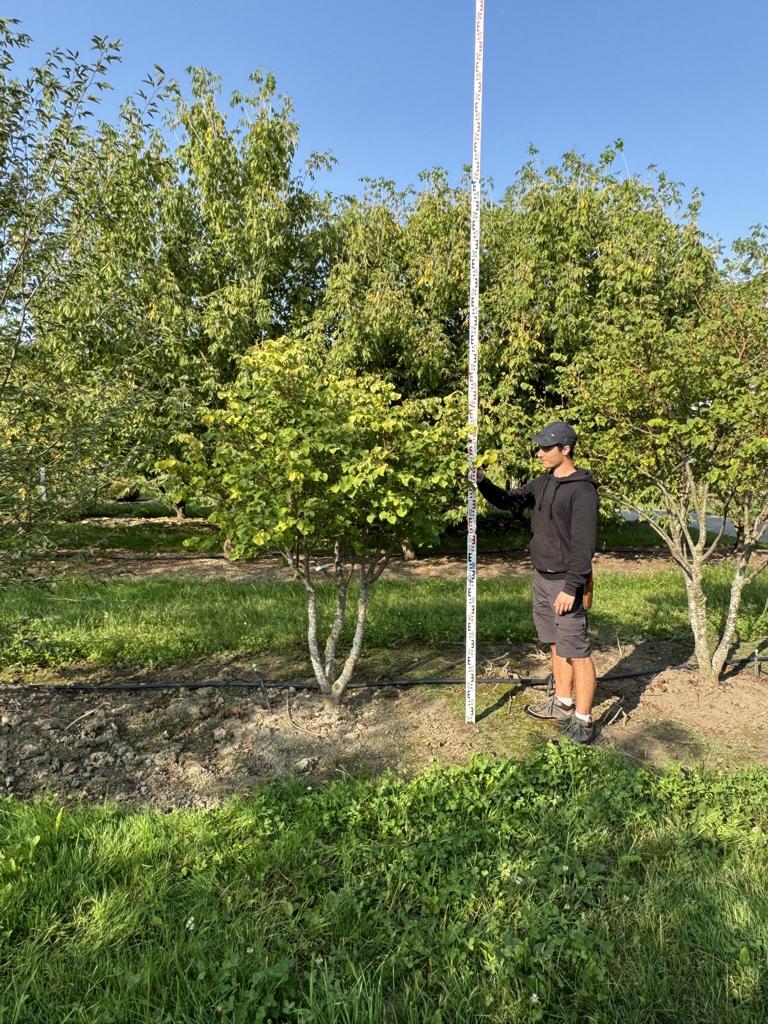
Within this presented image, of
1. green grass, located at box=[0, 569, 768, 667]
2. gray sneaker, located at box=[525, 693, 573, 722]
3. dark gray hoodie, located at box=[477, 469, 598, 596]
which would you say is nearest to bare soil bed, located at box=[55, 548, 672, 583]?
green grass, located at box=[0, 569, 768, 667]

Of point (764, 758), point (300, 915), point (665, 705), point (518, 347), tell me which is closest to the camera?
point (300, 915)

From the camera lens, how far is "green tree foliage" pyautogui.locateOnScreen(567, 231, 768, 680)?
4152mm

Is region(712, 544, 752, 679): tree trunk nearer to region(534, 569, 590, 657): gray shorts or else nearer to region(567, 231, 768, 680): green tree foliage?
region(567, 231, 768, 680): green tree foliage

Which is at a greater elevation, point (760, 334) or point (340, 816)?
point (760, 334)

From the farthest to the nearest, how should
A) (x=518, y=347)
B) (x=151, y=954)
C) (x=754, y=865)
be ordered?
1. (x=518, y=347)
2. (x=754, y=865)
3. (x=151, y=954)

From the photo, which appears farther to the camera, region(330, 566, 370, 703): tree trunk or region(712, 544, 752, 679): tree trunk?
region(712, 544, 752, 679): tree trunk

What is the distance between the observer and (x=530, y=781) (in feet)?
10.0

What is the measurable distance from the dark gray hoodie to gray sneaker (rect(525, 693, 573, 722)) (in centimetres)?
89

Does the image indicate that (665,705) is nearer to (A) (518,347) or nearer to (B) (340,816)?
(B) (340,816)

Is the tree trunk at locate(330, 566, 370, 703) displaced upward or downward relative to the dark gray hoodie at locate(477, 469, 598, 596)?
downward

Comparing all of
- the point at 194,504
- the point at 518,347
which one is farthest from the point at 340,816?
the point at 518,347

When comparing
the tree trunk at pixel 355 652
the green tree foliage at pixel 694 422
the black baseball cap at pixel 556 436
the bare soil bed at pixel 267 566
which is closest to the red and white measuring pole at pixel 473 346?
the black baseball cap at pixel 556 436

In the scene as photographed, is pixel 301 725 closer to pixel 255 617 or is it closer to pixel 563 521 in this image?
pixel 563 521

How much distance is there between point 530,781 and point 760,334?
3550mm
